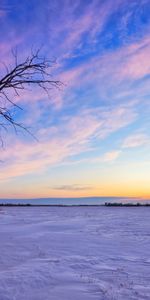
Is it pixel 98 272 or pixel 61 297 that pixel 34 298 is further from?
pixel 98 272

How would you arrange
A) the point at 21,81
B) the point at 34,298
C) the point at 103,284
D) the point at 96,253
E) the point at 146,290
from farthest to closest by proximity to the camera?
the point at 96,253 → the point at 103,284 → the point at 146,290 → the point at 34,298 → the point at 21,81

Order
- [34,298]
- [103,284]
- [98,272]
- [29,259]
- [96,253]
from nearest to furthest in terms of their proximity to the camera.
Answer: [34,298] → [103,284] → [98,272] → [29,259] → [96,253]

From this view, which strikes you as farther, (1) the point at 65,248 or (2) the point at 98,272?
(1) the point at 65,248

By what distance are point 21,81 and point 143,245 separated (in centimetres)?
1057

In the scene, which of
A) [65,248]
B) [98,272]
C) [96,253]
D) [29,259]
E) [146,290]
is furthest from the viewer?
[65,248]

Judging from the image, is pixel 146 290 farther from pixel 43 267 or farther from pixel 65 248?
pixel 65 248

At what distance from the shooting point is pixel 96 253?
40.7 ft

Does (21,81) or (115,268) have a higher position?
(21,81)

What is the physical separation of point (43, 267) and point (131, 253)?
4059 mm

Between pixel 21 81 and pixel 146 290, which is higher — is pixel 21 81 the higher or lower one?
the higher one

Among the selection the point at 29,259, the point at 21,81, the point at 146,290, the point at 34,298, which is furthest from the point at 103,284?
the point at 21,81

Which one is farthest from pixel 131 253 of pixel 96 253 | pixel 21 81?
pixel 21 81

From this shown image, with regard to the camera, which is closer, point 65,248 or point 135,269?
point 135,269

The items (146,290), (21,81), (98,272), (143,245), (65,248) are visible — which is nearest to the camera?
(21,81)
